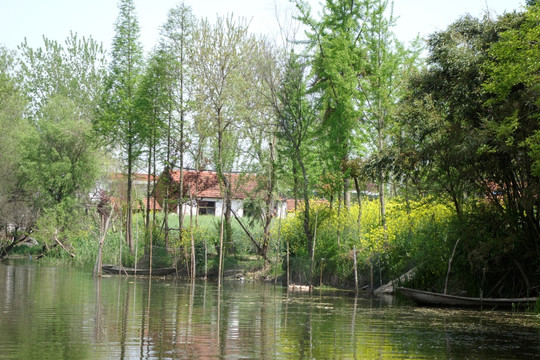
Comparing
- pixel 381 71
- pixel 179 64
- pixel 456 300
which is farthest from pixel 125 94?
pixel 456 300

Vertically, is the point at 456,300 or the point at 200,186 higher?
the point at 200,186

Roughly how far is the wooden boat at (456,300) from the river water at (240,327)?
637 millimetres

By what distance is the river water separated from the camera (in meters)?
12.5

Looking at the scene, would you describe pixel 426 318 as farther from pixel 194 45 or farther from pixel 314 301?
pixel 194 45

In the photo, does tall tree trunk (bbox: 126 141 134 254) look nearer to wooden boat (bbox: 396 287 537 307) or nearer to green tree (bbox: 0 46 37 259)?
green tree (bbox: 0 46 37 259)

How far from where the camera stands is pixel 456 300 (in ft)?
74.4

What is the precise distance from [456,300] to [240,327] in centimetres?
907

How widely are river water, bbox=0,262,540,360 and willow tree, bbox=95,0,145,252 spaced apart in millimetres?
16475

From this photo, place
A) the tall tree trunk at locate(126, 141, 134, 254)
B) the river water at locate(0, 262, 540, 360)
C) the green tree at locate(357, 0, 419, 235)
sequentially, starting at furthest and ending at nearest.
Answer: the tall tree trunk at locate(126, 141, 134, 254) < the green tree at locate(357, 0, 419, 235) < the river water at locate(0, 262, 540, 360)

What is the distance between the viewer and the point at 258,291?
1123 inches

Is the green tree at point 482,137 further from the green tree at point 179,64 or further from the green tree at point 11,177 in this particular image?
the green tree at point 11,177

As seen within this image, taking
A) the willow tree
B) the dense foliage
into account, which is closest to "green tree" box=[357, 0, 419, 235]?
the dense foliage

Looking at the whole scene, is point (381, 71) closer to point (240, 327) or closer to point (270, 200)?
point (270, 200)

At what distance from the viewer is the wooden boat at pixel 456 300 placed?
71.5 feet
